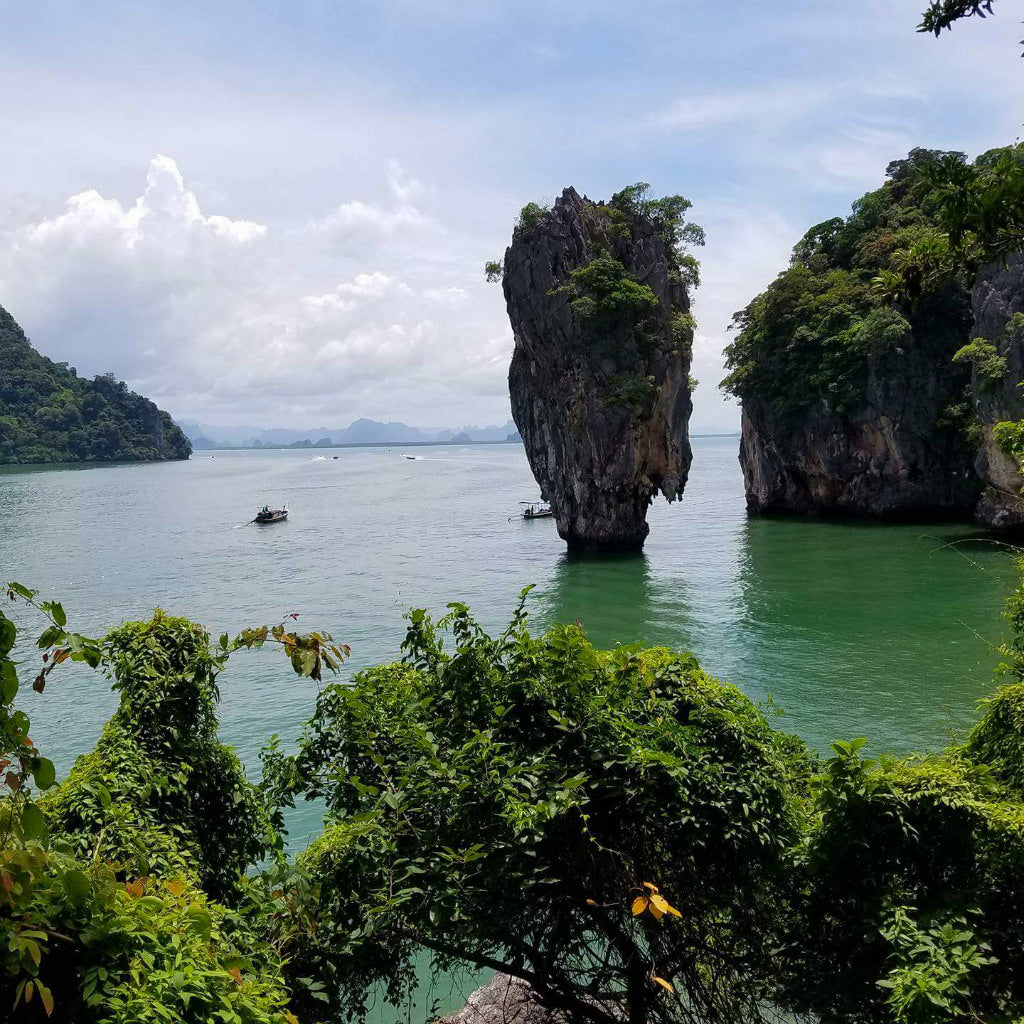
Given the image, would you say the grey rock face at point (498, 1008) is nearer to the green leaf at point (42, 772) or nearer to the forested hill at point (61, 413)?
the green leaf at point (42, 772)

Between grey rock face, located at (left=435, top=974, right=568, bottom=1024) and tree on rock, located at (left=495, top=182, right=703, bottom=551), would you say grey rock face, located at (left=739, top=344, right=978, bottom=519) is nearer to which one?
tree on rock, located at (left=495, top=182, right=703, bottom=551)

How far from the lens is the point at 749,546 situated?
1522 inches

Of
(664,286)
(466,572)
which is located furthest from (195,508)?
(664,286)

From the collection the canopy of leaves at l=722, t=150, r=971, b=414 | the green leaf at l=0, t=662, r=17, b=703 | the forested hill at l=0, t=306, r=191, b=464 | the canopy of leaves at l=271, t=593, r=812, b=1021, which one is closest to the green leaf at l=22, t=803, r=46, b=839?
the green leaf at l=0, t=662, r=17, b=703

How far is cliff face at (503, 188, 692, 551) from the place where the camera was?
33.1m

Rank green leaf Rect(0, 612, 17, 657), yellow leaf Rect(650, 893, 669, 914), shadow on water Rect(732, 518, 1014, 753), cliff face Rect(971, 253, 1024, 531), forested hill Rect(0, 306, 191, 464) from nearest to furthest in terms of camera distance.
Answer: green leaf Rect(0, 612, 17, 657) < yellow leaf Rect(650, 893, 669, 914) < shadow on water Rect(732, 518, 1014, 753) < cliff face Rect(971, 253, 1024, 531) < forested hill Rect(0, 306, 191, 464)

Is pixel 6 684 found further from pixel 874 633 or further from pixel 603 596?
pixel 603 596

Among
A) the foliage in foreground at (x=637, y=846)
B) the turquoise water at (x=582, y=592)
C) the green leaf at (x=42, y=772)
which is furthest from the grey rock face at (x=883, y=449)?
the green leaf at (x=42, y=772)

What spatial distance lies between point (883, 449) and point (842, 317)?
750 centimetres

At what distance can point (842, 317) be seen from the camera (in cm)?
4081

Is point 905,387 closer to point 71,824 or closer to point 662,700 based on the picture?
point 662,700

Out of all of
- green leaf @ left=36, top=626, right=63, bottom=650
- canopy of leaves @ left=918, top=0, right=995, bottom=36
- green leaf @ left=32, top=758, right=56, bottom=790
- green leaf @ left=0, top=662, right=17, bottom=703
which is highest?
canopy of leaves @ left=918, top=0, right=995, bottom=36

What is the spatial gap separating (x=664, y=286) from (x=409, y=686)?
3113 centimetres

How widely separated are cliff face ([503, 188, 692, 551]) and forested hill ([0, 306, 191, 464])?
106m
